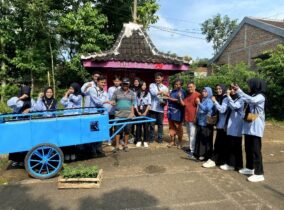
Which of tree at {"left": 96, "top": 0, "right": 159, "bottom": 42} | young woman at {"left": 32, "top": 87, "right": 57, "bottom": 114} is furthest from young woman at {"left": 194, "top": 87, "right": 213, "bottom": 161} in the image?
tree at {"left": 96, "top": 0, "right": 159, "bottom": 42}

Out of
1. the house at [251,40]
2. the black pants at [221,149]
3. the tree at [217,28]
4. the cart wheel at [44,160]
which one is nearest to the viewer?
the cart wheel at [44,160]

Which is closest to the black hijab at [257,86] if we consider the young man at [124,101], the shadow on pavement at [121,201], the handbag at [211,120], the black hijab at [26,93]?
the handbag at [211,120]

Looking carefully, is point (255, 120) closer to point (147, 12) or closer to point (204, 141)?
point (204, 141)

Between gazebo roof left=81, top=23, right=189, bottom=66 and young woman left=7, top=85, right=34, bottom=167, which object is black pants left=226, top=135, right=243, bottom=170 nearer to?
young woman left=7, top=85, right=34, bottom=167

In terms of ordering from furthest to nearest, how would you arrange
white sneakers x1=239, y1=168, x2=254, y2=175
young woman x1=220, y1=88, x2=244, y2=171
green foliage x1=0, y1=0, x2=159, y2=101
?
green foliage x1=0, y1=0, x2=159, y2=101 < white sneakers x1=239, y1=168, x2=254, y2=175 < young woman x1=220, y1=88, x2=244, y2=171

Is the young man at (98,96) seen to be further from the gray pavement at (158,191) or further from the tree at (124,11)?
the tree at (124,11)

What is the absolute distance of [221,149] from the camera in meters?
6.22

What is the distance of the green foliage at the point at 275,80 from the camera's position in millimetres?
12820

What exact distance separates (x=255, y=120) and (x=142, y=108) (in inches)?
132

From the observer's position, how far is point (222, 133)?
242 inches

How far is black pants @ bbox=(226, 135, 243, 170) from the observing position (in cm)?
588

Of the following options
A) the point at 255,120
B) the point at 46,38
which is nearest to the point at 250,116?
the point at 255,120

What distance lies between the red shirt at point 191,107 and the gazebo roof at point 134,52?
3.64 meters

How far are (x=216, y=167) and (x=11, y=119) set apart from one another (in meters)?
4.35
